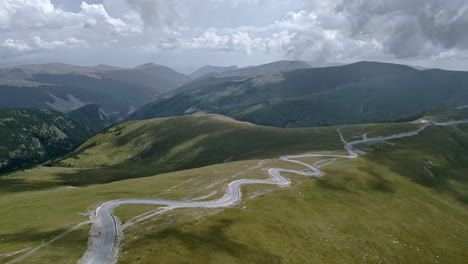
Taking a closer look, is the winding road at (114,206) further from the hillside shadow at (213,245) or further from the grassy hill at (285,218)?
the hillside shadow at (213,245)

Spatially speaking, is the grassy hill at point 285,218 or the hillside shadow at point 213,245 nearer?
the hillside shadow at point 213,245

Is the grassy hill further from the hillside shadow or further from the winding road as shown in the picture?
the winding road

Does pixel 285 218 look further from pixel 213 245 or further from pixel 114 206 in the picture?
pixel 114 206

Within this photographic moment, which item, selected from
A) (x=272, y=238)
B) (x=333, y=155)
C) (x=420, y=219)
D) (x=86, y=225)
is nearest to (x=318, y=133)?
(x=333, y=155)

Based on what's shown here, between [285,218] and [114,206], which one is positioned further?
[114,206]

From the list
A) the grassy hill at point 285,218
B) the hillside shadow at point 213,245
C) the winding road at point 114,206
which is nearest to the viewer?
the winding road at point 114,206

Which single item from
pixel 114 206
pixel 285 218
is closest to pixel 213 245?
pixel 285 218

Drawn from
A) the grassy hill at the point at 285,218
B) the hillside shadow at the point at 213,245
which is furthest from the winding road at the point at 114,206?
the hillside shadow at the point at 213,245

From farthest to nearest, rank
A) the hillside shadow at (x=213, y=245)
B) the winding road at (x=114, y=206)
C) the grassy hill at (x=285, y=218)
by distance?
the grassy hill at (x=285, y=218) → the hillside shadow at (x=213, y=245) → the winding road at (x=114, y=206)

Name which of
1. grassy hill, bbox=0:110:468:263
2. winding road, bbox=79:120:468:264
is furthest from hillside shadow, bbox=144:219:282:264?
winding road, bbox=79:120:468:264

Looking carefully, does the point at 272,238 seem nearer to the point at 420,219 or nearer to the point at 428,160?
the point at 420,219

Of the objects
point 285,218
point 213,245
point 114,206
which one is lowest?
point 285,218
